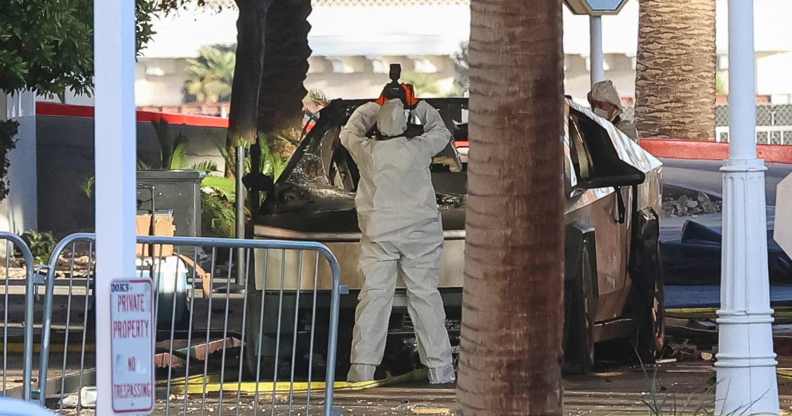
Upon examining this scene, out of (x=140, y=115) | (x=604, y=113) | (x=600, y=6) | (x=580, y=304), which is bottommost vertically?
(x=580, y=304)

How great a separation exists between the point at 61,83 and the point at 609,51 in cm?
2954

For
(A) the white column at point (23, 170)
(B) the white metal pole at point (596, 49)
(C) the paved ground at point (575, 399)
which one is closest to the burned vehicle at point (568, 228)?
(C) the paved ground at point (575, 399)

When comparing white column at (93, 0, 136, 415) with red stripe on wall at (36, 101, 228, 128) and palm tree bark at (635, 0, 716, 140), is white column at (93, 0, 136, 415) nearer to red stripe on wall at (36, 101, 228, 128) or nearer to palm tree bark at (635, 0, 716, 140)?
palm tree bark at (635, 0, 716, 140)

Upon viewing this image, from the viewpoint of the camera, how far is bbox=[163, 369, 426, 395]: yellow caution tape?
992 cm

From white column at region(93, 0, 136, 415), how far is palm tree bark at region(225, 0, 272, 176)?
1759 centimetres

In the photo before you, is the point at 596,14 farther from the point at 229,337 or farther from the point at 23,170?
the point at 23,170

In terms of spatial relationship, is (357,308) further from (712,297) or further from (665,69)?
(665,69)

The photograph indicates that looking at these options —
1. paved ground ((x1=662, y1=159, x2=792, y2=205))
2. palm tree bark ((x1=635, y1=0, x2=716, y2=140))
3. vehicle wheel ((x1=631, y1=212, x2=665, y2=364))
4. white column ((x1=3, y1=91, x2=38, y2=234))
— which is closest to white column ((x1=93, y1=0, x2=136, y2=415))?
vehicle wheel ((x1=631, y1=212, x2=665, y2=364))

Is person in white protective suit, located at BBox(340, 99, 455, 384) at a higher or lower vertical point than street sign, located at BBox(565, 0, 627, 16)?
lower

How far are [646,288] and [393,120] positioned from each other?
2573 mm

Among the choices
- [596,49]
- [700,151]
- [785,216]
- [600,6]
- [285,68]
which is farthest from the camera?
[285,68]

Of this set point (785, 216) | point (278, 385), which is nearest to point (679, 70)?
point (278, 385)

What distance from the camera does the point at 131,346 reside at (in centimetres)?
501

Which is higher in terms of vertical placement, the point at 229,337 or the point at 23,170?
the point at 23,170
